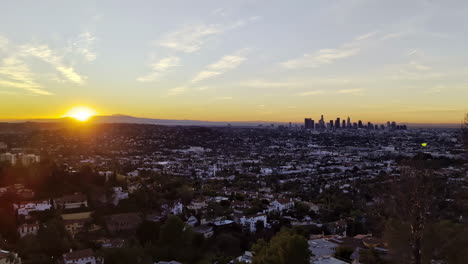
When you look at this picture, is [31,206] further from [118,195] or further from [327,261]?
[327,261]

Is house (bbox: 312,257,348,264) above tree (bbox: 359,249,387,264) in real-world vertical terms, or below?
below

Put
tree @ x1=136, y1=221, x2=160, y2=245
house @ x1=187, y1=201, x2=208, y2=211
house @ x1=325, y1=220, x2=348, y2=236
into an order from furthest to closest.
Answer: house @ x1=187, y1=201, x2=208, y2=211 → house @ x1=325, y1=220, x2=348, y2=236 → tree @ x1=136, y1=221, x2=160, y2=245

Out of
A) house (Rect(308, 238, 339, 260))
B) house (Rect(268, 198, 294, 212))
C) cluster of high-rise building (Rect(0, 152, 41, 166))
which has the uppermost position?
cluster of high-rise building (Rect(0, 152, 41, 166))

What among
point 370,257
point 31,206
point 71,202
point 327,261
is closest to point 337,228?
point 327,261

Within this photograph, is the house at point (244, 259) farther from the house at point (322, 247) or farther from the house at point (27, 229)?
the house at point (27, 229)

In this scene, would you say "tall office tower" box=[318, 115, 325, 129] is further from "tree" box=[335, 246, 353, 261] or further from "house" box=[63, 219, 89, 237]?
"tree" box=[335, 246, 353, 261]

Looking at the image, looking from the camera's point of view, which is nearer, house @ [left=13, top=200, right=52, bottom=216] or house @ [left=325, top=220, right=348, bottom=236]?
house @ [left=325, top=220, right=348, bottom=236]

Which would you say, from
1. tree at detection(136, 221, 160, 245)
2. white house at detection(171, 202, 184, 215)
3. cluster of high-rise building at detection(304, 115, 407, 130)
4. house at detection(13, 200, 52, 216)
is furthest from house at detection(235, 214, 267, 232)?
cluster of high-rise building at detection(304, 115, 407, 130)

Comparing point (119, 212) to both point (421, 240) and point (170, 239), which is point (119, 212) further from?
point (421, 240)
